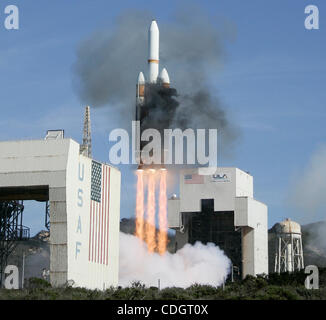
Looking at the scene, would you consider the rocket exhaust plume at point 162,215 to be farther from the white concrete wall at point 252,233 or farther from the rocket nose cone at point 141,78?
the white concrete wall at point 252,233

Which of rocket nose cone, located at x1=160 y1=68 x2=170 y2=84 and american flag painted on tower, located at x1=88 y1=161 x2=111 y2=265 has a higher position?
rocket nose cone, located at x1=160 y1=68 x2=170 y2=84

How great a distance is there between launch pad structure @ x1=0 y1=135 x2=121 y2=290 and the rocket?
49.8 ft

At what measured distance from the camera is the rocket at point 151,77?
12231 cm

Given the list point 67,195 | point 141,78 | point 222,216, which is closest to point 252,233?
point 222,216

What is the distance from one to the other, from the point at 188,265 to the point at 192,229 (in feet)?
31.4

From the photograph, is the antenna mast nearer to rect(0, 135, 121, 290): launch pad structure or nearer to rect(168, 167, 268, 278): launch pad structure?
rect(168, 167, 268, 278): launch pad structure

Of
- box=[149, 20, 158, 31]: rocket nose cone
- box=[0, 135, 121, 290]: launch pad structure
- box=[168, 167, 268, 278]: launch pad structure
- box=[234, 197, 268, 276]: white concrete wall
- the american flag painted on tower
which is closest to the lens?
box=[0, 135, 121, 290]: launch pad structure

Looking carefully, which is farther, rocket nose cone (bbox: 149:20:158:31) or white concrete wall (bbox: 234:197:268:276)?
white concrete wall (bbox: 234:197:268:276)

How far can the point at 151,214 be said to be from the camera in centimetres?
13262

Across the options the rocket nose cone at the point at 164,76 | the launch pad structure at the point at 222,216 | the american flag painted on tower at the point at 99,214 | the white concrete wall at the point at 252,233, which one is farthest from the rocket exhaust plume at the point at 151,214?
the white concrete wall at the point at 252,233

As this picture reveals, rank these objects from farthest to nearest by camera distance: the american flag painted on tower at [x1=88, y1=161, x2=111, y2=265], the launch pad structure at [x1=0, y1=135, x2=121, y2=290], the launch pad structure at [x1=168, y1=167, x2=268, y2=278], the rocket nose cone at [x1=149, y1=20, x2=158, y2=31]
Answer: the launch pad structure at [x1=168, y1=167, x2=268, y2=278], the rocket nose cone at [x1=149, y1=20, x2=158, y2=31], the american flag painted on tower at [x1=88, y1=161, x2=111, y2=265], the launch pad structure at [x1=0, y1=135, x2=121, y2=290]

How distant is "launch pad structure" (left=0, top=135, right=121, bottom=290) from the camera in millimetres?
101938

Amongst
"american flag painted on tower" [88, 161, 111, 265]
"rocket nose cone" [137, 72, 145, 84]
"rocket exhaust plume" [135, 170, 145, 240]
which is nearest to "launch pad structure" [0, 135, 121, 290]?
"american flag painted on tower" [88, 161, 111, 265]
